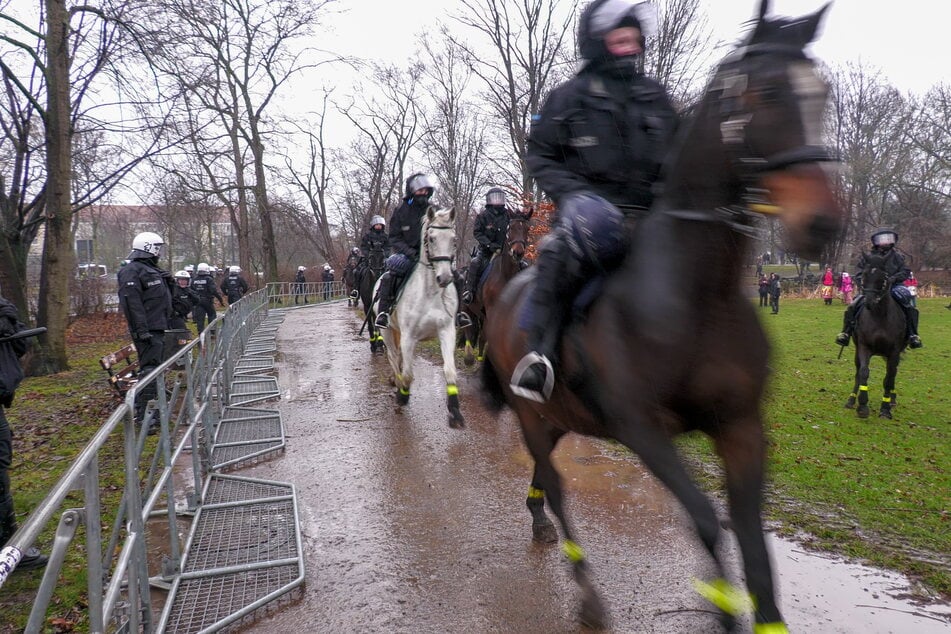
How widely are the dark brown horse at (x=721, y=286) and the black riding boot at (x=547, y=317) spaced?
0.37 meters

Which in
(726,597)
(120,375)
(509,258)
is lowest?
(120,375)

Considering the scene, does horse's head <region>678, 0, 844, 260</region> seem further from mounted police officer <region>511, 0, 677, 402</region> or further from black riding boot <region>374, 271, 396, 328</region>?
black riding boot <region>374, 271, 396, 328</region>

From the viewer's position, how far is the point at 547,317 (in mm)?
3301

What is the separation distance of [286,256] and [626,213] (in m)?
65.0

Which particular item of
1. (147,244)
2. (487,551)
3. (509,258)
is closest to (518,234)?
(509,258)

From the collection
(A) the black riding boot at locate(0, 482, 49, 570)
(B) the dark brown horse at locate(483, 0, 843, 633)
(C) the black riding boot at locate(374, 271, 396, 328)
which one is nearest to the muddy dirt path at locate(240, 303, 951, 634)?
(B) the dark brown horse at locate(483, 0, 843, 633)

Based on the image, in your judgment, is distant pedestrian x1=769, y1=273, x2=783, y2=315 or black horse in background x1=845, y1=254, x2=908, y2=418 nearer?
black horse in background x1=845, y1=254, x2=908, y2=418

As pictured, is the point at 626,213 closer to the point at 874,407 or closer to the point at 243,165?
the point at 874,407

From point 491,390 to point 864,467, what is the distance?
4.31 metres

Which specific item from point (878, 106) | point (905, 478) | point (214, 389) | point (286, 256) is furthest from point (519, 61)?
point (286, 256)

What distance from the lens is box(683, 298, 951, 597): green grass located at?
446 cm

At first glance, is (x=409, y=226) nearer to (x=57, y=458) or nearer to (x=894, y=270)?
(x=57, y=458)

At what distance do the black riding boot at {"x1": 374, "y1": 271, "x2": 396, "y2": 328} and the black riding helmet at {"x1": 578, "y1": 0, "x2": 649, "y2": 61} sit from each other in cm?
632

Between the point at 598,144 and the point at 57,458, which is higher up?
the point at 598,144
